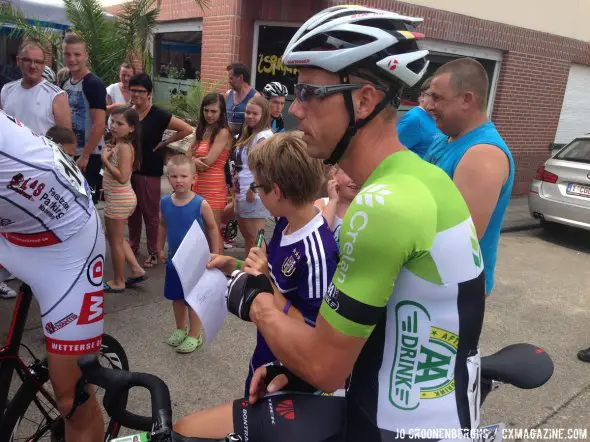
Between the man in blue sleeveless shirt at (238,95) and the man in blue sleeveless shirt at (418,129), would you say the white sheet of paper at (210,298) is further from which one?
the man in blue sleeveless shirt at (238,95)

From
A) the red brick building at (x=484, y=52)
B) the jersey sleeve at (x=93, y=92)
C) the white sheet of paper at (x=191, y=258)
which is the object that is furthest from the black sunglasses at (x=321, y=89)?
the red brick building at (x=484, y=52)

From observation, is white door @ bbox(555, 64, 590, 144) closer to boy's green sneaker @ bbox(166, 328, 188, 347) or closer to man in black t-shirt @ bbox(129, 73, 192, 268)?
man in black t-shirt @ bbox(129, 73, 192, 268)

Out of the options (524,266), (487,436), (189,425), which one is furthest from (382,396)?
(524,266)

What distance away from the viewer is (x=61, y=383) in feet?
7.22

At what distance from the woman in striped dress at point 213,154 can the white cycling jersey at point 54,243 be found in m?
2.89

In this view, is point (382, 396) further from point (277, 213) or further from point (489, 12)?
point (489, 12)

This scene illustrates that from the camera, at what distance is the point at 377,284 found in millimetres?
1187

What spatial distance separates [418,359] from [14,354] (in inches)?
71.4

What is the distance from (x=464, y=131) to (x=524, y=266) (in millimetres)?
4743

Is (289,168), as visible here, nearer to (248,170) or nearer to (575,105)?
(248,170)

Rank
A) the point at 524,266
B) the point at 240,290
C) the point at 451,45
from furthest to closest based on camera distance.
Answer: the point at 451,45 → the point at 524,266 → the point at 240,290

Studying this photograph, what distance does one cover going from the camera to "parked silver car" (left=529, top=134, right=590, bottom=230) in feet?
25.7

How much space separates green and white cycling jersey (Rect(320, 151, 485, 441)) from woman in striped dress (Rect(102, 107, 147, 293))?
3.68 metres

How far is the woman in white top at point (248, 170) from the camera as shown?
5.09 metres
